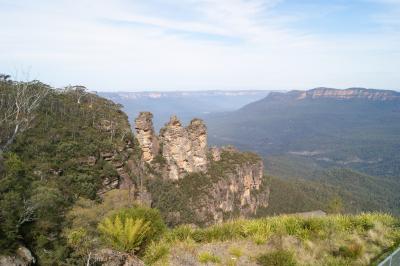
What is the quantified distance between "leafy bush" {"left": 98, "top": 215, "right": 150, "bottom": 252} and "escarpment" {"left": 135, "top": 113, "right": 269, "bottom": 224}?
47.1 m

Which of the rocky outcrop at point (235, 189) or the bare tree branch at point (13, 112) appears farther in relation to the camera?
the rocky outcrop at point (235, 189)

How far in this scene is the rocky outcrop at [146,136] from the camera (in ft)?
227

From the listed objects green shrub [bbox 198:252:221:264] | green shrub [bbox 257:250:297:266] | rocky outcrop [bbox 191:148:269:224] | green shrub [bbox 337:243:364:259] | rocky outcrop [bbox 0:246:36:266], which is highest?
green shrub [bbox 337:243:364:259]

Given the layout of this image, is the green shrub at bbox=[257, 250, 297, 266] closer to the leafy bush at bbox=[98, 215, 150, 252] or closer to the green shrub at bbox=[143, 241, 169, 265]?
the green shrub at bbox=[143, 241, 169, 265]

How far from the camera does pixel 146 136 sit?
7069 centimetres

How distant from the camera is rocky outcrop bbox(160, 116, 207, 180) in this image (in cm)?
7619

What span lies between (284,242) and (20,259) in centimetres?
968

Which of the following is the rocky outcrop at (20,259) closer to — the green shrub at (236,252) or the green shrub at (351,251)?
the green shrub at (236,252)

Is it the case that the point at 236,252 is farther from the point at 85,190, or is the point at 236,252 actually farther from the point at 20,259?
the point at 85,190

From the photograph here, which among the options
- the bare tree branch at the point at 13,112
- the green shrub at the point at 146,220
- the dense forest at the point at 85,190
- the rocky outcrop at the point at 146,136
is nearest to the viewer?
the green shrub at the point at 146,220

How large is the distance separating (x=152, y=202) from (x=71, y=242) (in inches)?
1804

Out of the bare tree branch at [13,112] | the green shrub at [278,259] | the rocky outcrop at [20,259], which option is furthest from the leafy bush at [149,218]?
the bare tree branch at [13,112]

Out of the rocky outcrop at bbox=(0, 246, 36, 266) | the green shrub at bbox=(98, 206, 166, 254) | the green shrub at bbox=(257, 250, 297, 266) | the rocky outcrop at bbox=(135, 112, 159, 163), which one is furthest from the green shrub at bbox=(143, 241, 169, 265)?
the rocky outcrop at bbox=(135, 112, 159, 163)

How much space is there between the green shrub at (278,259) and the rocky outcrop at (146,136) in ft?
195
